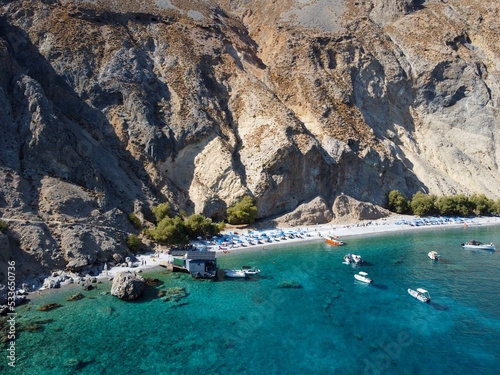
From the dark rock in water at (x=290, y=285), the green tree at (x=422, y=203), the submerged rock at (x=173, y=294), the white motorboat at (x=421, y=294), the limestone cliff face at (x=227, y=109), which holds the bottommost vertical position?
the white motorboat at (x=421, y=294)

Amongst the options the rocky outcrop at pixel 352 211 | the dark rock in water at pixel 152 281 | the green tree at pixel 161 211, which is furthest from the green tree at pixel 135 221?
the rocky outcrop at pixel 352 211

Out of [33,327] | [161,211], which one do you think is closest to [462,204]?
[161,211]

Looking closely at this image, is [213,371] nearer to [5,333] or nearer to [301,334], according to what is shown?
[301,334]

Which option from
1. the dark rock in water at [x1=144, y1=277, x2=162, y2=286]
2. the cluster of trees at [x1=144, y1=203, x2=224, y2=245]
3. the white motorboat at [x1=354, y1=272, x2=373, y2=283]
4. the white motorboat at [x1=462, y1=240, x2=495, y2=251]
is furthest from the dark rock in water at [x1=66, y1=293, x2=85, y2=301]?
the white motorboat at [x1=462, y1=240, x2=495, y2=251]

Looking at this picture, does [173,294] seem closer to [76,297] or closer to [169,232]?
[76,297]

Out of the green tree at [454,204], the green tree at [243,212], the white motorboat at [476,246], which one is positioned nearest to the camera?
the white motorboat at [476,246]

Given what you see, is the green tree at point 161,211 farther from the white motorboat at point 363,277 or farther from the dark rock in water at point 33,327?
the white motorboat at point 363,277
